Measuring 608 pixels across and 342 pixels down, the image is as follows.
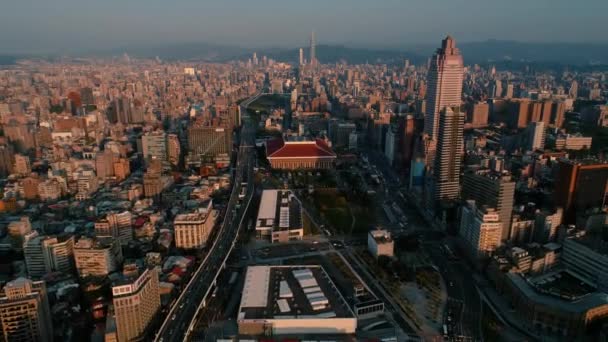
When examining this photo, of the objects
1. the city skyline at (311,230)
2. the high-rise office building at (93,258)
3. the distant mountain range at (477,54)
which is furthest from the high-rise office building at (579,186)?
the distant mountain range at (477,54)

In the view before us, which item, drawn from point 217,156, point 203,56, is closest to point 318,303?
point 217,156

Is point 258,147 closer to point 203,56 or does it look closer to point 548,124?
point 548,124

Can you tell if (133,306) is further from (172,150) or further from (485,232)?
(172,150)

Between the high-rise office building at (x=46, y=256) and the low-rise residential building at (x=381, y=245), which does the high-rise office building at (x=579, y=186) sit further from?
the high-rise office building at (x=46, y=256)

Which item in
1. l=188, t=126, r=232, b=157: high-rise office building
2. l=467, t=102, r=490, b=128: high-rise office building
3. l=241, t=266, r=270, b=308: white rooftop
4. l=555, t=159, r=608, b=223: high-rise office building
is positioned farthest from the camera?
l=467, t=102, r=490, b=128: high-rise office building

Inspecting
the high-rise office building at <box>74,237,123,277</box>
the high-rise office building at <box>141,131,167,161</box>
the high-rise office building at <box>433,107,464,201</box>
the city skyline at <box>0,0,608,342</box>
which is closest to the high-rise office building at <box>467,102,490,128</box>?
the city skyline at <box>0,0,608,342</box>

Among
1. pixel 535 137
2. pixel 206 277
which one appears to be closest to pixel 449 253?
pixel 206 277

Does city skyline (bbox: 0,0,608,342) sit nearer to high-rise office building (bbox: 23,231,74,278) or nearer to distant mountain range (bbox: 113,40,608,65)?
high-rise office building (bbox: 23,231,74,278)
